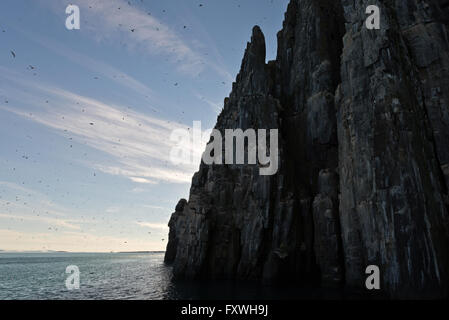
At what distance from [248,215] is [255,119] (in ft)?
62.5

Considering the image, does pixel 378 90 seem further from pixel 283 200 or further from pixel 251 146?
pixel 251 146

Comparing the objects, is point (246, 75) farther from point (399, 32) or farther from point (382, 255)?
point (382, 255)

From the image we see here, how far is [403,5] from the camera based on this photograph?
3588 cm

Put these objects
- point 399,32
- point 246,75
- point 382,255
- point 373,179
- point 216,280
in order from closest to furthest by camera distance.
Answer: point 382,255 < point 373,179 < point 399,32 < point 216,280 < point 246,75

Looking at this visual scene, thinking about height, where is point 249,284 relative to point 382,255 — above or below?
below

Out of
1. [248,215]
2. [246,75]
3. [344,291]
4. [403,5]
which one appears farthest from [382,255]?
[246,75]

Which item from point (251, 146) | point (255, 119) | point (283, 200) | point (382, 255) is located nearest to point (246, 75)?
point (255, 119)

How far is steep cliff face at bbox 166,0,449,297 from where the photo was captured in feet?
84.7

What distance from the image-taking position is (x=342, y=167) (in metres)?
36.2

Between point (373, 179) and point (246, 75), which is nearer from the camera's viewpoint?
point (373, 179)

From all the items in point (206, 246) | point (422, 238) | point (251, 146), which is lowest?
point (206, 246)

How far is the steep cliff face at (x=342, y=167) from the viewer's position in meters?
25.8

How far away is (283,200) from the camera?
4478cm

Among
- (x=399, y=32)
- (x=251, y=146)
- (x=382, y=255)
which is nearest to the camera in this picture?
(x=382, y=255)
